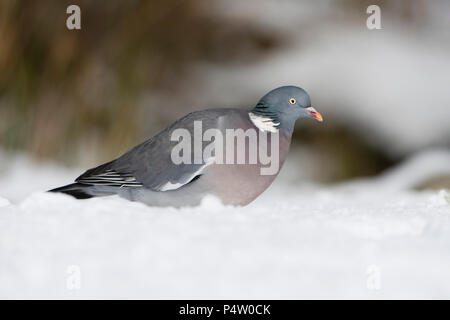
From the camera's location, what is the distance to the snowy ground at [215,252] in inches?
66.1

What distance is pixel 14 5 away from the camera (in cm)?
470

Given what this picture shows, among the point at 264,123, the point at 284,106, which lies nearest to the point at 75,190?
the point at 264,123

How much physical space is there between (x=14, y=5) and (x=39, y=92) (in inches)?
25.0

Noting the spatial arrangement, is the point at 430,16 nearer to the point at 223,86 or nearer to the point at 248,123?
the point at 223,86

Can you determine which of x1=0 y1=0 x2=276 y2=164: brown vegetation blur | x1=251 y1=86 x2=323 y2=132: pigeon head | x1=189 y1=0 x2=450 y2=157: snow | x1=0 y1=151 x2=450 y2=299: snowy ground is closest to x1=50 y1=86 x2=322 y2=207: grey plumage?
x1=251 y1=86 x2=323 y2=132: pigeon head

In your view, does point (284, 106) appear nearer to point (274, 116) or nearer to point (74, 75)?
point (274, 116)

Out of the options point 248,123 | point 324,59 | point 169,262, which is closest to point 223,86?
point 324,59

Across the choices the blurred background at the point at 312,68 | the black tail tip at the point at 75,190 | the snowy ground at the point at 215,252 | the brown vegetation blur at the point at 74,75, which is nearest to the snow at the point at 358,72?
the blurred background at the point at 312,68

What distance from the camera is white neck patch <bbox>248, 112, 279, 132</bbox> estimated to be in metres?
2.77

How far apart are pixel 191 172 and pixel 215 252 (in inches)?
33.5

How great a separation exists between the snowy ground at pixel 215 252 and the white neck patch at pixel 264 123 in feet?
1.60

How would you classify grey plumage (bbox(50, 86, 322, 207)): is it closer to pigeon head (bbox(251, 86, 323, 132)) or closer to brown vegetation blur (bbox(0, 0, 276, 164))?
pigeon head (bbox(251, 86, 323, 132))

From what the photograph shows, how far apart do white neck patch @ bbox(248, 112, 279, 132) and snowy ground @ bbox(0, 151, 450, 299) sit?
1.60ft

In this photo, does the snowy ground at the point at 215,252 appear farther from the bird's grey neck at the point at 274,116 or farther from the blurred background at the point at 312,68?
the blurred background at the point at 312,68
